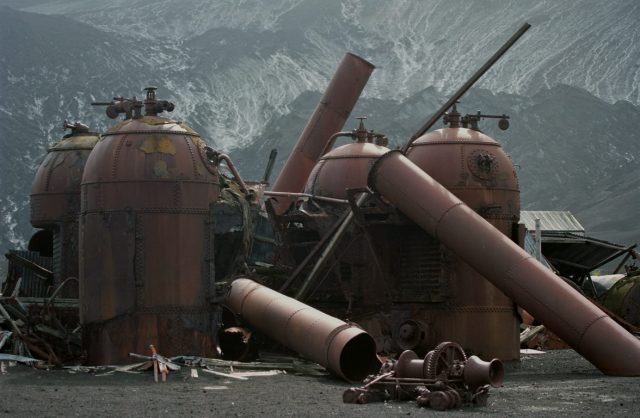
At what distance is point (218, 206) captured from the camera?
73.4 feet

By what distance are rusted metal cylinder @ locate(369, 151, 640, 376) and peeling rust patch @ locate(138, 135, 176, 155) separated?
4.04 metres

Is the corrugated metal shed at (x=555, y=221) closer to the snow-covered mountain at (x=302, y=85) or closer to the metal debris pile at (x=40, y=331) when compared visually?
the metal debris pile at (x=40, y=331)

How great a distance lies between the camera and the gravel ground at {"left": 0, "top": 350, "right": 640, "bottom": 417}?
14719 mm

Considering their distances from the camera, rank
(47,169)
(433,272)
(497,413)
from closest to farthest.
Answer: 1. (497,413)
2. (433,272)
3. (47,169)

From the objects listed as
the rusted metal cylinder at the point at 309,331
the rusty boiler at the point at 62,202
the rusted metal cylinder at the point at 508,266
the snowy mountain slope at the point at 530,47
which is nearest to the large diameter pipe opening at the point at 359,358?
the rusted metal cylinder at the point at 309,331

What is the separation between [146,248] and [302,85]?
510ft

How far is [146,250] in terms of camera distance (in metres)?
21.4

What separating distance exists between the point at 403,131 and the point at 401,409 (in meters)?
109

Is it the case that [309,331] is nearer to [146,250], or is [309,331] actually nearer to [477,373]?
[146,250]

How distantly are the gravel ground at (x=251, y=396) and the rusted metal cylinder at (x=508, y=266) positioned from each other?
0.59 m

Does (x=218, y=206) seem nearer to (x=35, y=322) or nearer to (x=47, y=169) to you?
(x=35, y=322)

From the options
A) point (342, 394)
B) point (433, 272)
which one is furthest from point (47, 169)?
point (342, 394)

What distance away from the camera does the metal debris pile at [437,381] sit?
15.5 metres

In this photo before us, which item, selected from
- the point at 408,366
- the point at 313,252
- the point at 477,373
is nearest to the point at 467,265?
the point at 313,252
